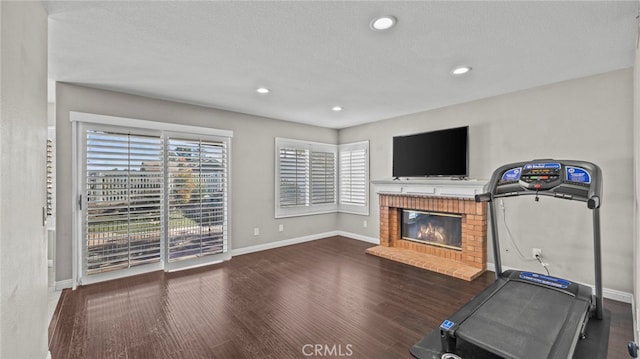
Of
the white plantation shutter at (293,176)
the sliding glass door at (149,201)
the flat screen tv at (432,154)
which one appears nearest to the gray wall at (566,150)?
the flat screen tv at (432,154)

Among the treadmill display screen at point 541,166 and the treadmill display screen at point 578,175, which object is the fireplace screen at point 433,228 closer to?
the treadmill display screen at point 541,166

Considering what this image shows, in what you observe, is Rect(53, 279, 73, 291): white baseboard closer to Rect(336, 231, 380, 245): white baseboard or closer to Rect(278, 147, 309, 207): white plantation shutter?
Rect(278, 147, 309, 207): white plantation shutter

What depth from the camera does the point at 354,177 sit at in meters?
5.83

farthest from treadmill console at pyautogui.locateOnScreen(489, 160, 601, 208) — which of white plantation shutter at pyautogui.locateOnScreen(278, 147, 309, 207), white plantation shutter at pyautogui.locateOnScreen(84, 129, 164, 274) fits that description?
white plantation shutter at pyautogui.locateOnScreen(84, 129, 164, 274)

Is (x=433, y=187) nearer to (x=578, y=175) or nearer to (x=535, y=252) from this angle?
(x=535, y=252)

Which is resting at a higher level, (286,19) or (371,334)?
(286,19)

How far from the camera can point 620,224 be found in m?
2.87

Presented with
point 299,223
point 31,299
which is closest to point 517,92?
point 299,223

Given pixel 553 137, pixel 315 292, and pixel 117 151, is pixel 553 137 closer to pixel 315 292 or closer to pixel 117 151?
pixel 315 292

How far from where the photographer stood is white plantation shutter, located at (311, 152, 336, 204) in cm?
573

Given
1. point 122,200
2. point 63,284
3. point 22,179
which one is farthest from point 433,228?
point 63,284

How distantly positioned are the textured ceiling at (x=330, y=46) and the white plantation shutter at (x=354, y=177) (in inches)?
81.5

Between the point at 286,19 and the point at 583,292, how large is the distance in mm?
3395

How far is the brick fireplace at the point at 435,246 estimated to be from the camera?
377 centimetres
